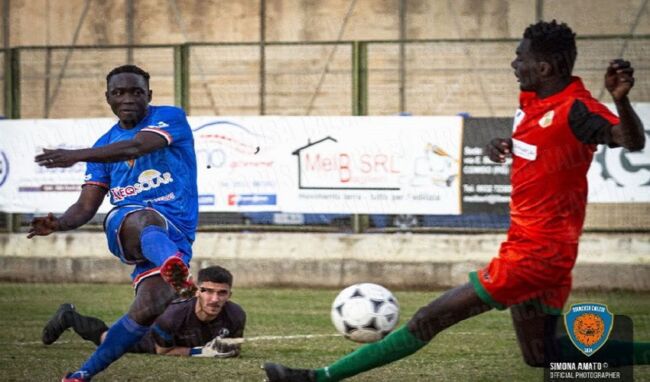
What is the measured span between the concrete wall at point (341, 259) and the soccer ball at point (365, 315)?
676cm

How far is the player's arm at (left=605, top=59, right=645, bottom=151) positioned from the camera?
542 cm

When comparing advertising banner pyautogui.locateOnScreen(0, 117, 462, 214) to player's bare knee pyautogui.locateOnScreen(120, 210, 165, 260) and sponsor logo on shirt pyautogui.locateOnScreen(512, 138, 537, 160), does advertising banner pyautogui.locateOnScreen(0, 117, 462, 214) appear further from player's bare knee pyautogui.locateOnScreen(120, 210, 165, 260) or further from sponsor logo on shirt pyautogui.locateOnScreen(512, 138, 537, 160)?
sponsor logo on shirt pyautogui.locateOnScreen(512, 138, 537, 160)

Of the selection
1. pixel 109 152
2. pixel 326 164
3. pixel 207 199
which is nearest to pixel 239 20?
pixel 207 199

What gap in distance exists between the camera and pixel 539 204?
19.3 feet

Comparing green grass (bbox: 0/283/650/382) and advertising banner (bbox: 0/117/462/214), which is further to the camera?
advertising banner (bbox: 0/117/462/214)

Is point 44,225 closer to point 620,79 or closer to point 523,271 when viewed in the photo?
point 523,271

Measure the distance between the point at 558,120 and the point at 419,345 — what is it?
4.18 ft

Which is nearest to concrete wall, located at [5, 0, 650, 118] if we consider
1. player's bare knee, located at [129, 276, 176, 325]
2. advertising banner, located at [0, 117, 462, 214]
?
advertising banner, located at [0, 117, 462, 214]

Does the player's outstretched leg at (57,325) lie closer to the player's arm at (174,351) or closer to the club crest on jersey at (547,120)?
the player's arm at (174,351)

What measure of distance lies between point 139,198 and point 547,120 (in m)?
2.53

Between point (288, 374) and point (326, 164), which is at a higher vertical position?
point (326, 164)

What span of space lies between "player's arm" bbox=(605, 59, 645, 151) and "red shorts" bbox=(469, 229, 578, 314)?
2.10 feet

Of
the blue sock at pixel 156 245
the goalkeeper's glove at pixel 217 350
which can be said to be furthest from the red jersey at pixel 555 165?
the goalkeeper's glove at pixel 217 350

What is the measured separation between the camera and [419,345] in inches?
237
